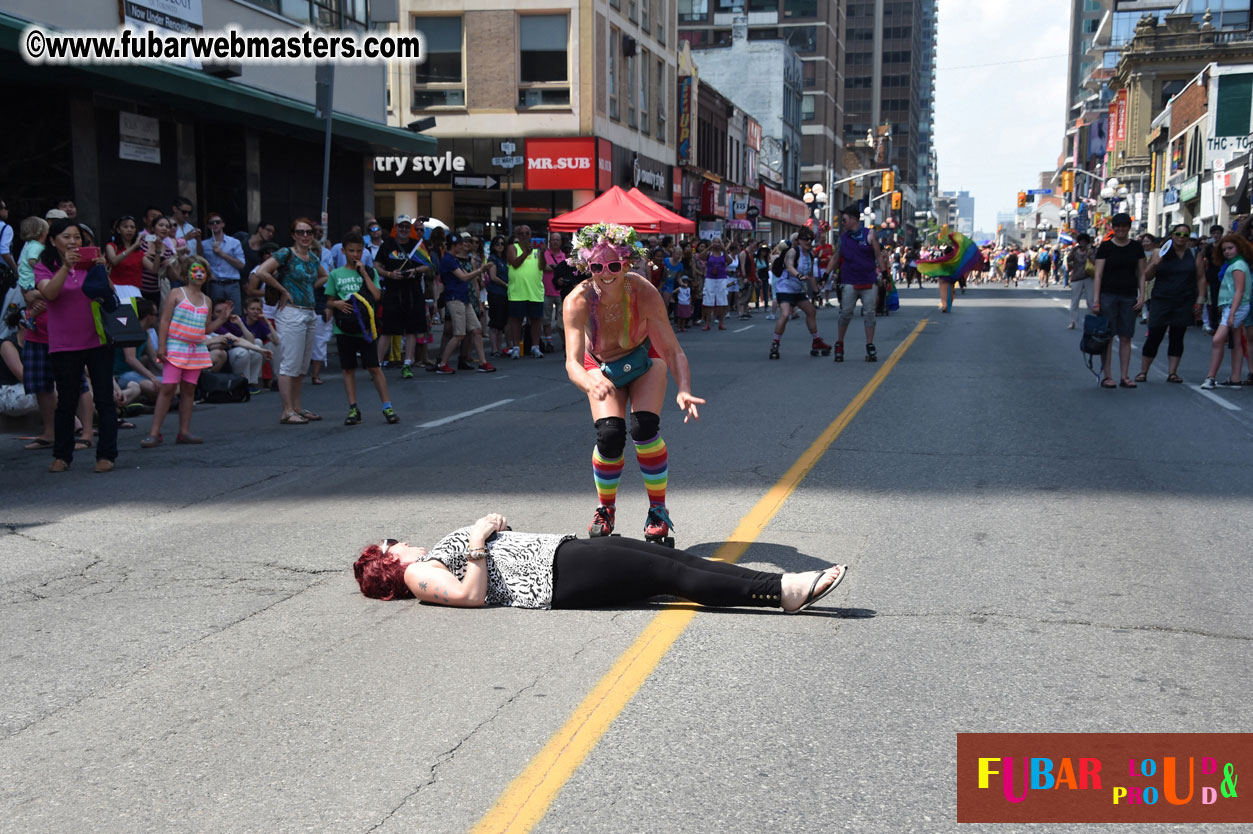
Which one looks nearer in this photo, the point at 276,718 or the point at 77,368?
the point at 276,718

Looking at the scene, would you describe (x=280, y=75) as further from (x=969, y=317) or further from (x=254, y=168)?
(x=969, y=317)

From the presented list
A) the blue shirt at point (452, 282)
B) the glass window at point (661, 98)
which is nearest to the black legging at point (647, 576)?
the blue shirt at point (452, 282)

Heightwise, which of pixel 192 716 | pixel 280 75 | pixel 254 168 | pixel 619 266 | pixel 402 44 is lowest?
pixel 192 716

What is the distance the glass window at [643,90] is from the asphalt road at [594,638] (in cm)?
3566

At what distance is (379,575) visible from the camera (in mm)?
5562

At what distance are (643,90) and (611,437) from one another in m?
40.3

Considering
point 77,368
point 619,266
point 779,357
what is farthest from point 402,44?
point 619,266

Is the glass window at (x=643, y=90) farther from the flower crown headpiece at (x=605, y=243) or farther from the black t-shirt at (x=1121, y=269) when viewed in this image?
the flower crown headpiece at (x=605, y=243)

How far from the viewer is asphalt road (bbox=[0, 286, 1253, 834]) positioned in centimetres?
368

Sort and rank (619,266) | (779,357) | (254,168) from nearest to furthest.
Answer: (619,266) < (779,357) < (254,168)

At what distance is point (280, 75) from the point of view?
22.8 m

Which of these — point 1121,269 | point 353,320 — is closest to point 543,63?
point 1121,269

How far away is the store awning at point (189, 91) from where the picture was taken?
1554 centimetres

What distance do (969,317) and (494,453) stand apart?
21797 millimetres
